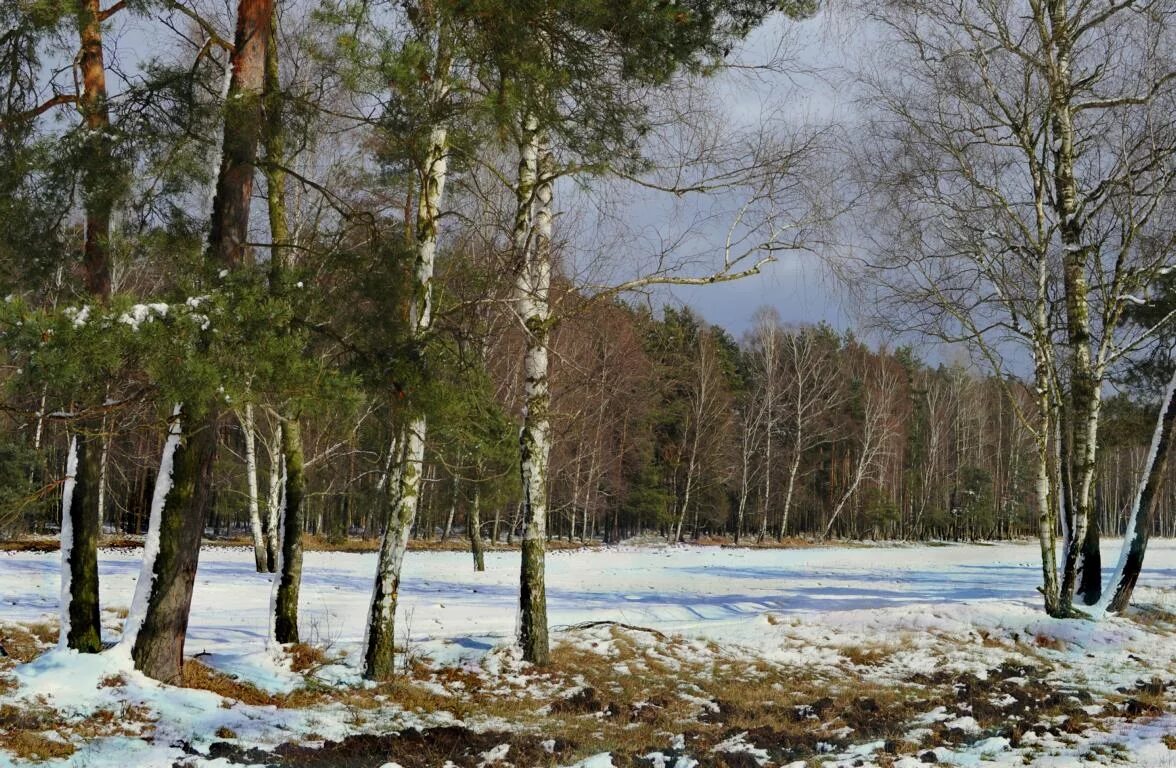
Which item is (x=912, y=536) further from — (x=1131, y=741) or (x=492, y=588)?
(x=1131, y=741)

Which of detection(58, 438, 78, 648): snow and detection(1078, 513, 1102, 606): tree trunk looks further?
detection(1078, 513, 1102, 606): tree trunk

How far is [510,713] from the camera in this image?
22.9 ft

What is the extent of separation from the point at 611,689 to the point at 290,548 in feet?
11.9

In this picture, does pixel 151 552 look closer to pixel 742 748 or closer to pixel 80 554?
pixel 80 554

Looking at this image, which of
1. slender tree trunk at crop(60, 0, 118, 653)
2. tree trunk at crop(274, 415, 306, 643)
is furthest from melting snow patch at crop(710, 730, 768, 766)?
slender tree trunk at crop(60, 0, 118, 653)

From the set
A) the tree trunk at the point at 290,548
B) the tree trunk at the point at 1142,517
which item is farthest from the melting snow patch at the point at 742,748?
the tree trunk at the point at 1142,517

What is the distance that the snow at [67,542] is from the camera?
21.9 feet

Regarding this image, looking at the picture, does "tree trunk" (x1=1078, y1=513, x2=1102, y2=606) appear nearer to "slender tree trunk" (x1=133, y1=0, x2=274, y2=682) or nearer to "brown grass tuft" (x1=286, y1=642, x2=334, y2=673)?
"brown grass tuft" (x1=286, y1=642, x2=334, y2=673)

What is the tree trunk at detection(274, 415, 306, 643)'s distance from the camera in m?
8.65

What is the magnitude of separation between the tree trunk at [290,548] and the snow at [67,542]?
6.88 ft

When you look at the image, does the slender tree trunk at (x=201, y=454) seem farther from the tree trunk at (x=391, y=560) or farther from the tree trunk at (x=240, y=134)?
the tree trunk at (x=391, y=560)

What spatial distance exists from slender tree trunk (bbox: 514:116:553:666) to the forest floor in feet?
1.47

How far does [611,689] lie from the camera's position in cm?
792

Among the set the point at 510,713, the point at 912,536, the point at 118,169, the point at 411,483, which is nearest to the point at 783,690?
the point at 510,713
